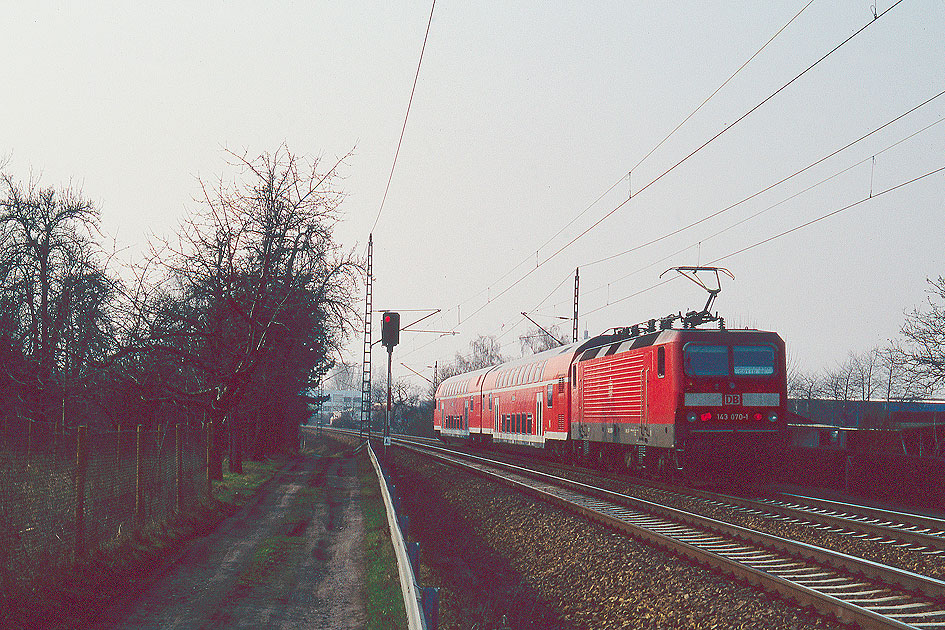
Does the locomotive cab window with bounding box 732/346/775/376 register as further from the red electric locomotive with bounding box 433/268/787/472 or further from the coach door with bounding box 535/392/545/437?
the coach door with bounding box 535/392/545/437

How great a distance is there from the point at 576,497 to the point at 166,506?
8096mm

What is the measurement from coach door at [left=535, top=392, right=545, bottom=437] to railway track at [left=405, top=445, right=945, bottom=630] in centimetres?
1352

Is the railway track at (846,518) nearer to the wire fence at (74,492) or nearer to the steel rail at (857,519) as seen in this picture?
the steel rail at (857,519)

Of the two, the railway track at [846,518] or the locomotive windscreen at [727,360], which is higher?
the locomotive windscreen at [727,360]

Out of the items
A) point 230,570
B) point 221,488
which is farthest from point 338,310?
point 230,570

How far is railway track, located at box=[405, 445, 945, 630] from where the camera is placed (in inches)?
323

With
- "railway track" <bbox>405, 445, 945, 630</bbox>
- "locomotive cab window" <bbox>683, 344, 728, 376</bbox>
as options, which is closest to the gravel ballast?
"railway track" <bbox>405, 445, 945, 630</bbox>

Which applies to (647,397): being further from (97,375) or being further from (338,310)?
(97,375)

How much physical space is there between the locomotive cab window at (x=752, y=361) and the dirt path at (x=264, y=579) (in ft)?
27.6

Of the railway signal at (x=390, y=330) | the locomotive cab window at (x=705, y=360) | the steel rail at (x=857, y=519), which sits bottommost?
the steel rail at (x=857, y=519)

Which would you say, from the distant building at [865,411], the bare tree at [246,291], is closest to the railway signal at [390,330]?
the bare tree at [246,291]

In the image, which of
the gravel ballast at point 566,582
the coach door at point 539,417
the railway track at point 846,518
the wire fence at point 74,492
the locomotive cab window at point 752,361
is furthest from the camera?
the coach door at point 539,417

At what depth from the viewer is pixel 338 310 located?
938 inches

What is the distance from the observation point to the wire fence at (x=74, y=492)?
29.2 feet
